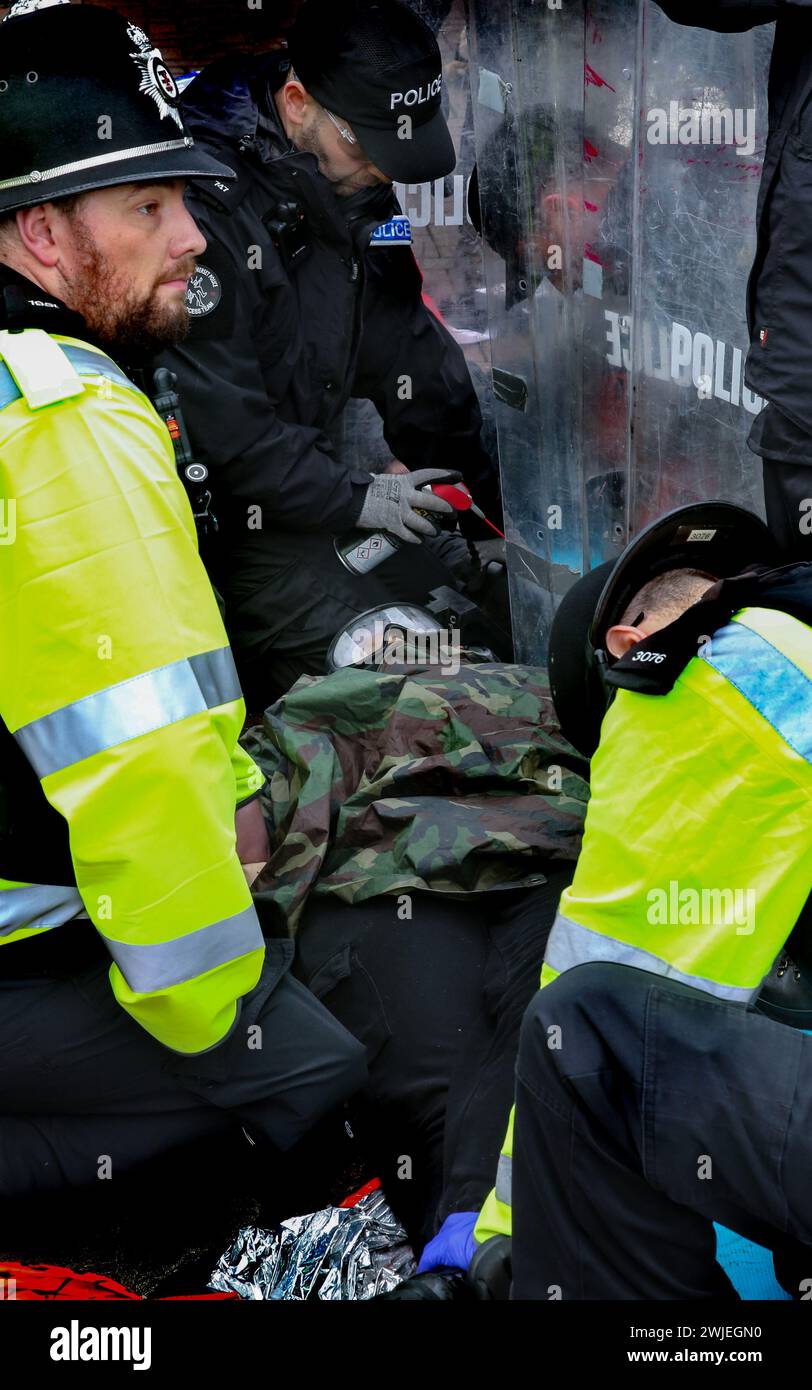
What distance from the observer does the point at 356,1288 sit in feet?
6.88

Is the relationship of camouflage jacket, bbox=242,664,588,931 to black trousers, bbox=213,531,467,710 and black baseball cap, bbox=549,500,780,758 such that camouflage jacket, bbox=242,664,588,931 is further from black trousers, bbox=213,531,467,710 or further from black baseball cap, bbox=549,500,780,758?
black trousers, bbox=213,531,467,710

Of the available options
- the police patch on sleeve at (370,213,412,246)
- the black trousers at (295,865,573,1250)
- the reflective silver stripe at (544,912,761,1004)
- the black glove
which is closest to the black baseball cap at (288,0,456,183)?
the police patch on sleeve at (370,213,412,246)

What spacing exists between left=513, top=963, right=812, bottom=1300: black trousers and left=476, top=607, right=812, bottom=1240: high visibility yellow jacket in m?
0.05

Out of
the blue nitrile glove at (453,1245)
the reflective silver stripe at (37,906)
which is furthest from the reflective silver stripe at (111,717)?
the blue nitrile glove at (453,1245)

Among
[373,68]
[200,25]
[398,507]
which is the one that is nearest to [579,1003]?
[398,507]

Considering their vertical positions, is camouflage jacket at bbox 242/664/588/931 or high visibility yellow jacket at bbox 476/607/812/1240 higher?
high visibility yellow jacket at bbox 476/607/812/1240

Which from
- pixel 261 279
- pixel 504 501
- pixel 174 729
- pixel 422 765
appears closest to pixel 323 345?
pixel 261 279

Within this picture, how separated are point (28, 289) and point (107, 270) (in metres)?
0.15

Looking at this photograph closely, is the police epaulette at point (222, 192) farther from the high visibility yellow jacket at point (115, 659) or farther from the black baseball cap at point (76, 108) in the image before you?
the high visibility yellow jacket at point (115, 659)

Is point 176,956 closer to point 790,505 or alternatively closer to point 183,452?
point 790,505

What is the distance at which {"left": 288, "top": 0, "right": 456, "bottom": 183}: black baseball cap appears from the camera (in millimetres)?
3256

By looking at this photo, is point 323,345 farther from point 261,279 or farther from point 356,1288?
point 356,1288

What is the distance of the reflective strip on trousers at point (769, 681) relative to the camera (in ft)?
4.97

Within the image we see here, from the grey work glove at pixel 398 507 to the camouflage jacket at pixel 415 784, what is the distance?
2.99ft
